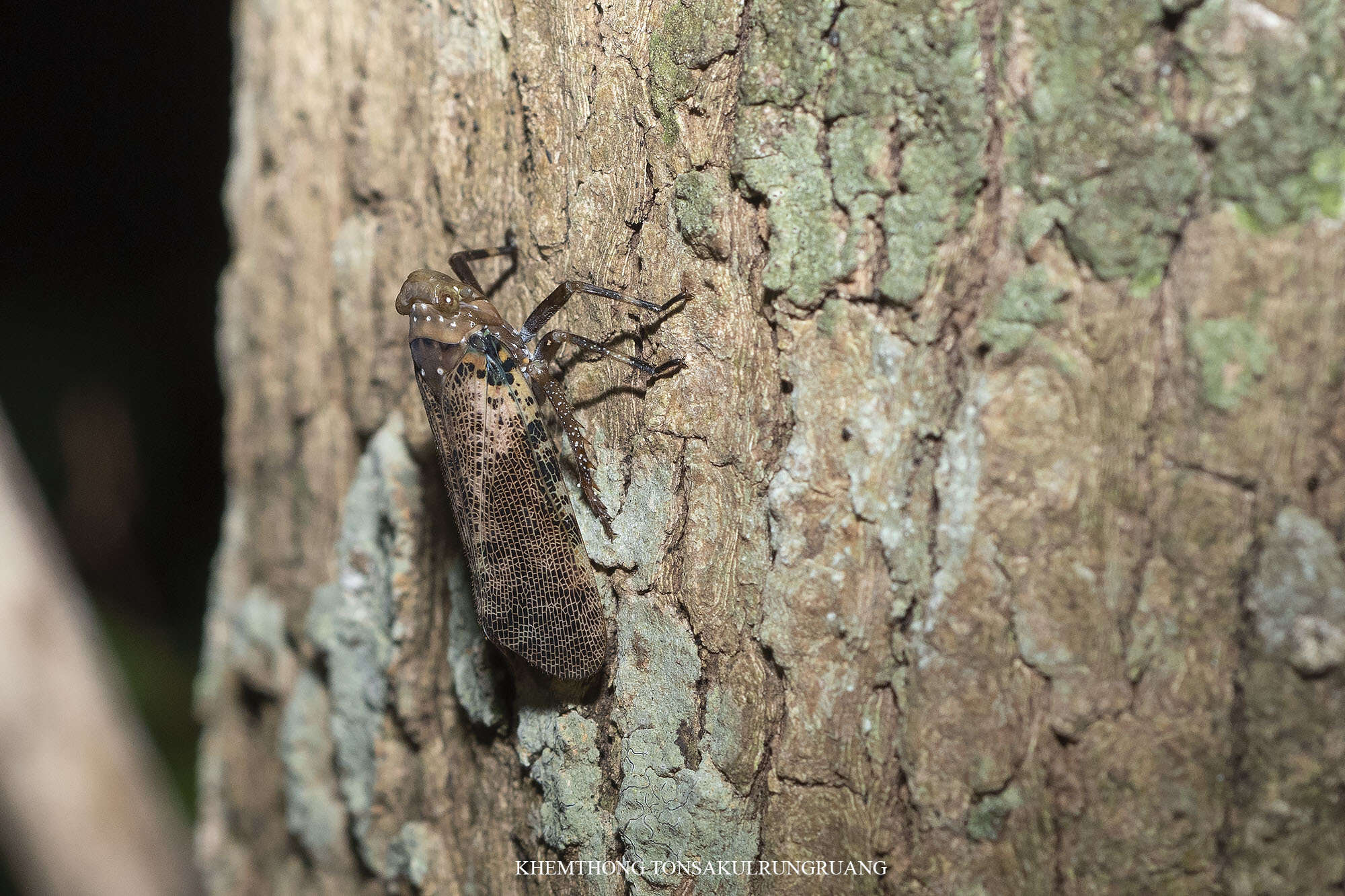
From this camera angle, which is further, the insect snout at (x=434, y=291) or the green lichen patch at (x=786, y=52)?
the insect snout at (x=434, y=291)

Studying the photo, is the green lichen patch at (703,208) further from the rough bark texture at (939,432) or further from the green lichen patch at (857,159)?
the green lichen patch at (857,159)

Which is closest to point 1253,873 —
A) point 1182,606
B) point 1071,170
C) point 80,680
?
point 1182,606

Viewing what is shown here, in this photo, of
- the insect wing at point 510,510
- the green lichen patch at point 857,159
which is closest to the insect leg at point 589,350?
the insect wing at point 510,510

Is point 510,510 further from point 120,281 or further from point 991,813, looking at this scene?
point 120,281

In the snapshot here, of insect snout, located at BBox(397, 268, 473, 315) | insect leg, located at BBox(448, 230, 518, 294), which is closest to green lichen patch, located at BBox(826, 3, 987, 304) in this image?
insect leg, located at BBox(448, 230, 518, 294)

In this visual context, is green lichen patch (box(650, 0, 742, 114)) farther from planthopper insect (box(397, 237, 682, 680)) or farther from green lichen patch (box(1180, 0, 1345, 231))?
green lichen patch (box(1180, 0, 1345, 231))

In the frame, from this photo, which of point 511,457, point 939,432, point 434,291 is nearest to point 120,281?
point 434,291
